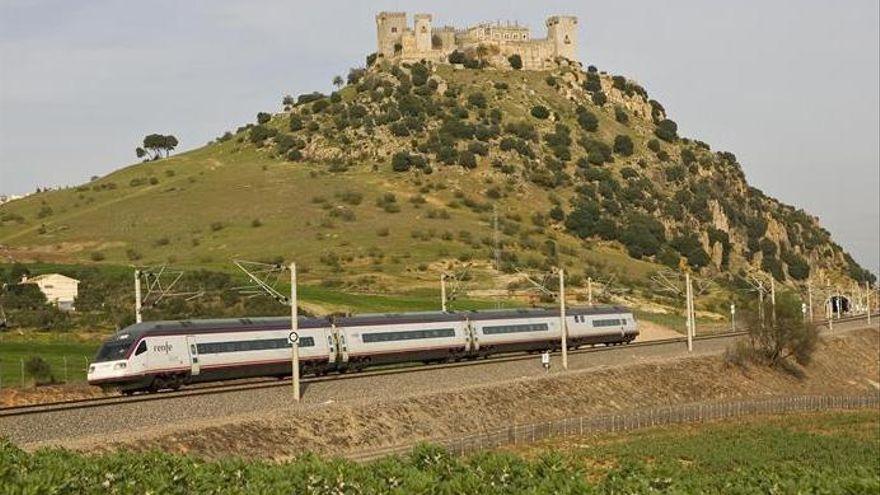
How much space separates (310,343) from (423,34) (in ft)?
457

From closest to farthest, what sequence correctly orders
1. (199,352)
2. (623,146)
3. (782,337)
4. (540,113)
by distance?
(199,352)
(782,337)
(623,146)
(540,113)

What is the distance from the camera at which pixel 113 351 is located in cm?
4459

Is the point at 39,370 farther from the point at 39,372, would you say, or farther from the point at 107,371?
the point at 107,371

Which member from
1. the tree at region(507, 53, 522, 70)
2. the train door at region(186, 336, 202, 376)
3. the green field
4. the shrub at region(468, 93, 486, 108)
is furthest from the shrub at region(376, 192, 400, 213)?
the train door at region(186, 336, 202, 376)

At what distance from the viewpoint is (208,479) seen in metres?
20.5

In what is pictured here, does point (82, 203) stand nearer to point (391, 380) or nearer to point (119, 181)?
point (119, 181)

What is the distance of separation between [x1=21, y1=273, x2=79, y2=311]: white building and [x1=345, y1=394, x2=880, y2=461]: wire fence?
45334 millimetres

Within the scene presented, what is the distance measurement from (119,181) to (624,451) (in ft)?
416

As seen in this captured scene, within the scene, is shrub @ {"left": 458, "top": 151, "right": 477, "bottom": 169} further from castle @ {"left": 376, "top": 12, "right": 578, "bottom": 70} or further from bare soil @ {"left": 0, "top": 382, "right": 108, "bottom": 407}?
bare soil @ {"left": 0, "top": 382, "right": 108, "bottom": 407}

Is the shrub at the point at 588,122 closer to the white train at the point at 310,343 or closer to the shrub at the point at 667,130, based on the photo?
the shrub at the point at 667,130

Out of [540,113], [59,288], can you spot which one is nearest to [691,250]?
[540,113]

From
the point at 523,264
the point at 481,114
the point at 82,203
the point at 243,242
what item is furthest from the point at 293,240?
the point at 481,114

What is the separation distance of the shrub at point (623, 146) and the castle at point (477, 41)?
26775 millimetres

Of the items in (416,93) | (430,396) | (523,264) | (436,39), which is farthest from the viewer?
(436,39)
